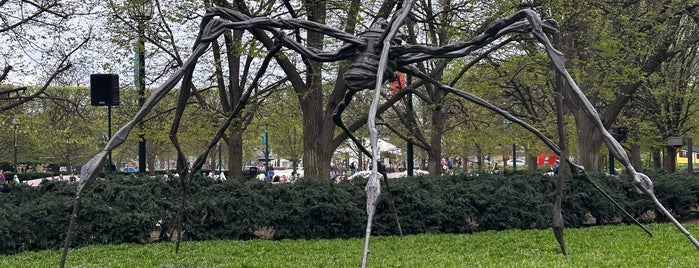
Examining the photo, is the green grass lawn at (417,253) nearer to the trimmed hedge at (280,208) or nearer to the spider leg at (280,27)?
the trimmed hedge at (280,208)

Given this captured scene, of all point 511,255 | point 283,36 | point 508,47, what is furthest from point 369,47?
point 508,47

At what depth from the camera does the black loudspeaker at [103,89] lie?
12.4 meters

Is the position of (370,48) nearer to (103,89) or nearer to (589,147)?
(103,89)

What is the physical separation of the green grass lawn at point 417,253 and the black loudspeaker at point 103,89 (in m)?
4.09

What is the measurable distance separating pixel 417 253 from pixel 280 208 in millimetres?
2917

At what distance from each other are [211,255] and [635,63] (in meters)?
12.3

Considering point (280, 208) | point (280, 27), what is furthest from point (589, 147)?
point (280, 27)

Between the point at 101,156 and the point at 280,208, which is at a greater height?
the point at 101,156

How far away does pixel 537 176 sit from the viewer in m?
12.6

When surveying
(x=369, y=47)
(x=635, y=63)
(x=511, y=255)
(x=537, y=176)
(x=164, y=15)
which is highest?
(x=164, y=15)

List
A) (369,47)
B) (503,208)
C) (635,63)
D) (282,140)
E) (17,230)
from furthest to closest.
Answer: (282,140) < (635,63) < (503,208) < (17,230) < (369,47)

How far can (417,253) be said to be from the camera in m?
8.52

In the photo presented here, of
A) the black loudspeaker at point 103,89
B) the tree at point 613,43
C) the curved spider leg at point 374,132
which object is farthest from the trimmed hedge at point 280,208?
the curved spider leg at point 374,132

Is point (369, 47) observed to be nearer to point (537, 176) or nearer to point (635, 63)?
point (537, 176)
